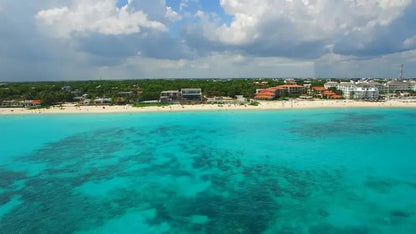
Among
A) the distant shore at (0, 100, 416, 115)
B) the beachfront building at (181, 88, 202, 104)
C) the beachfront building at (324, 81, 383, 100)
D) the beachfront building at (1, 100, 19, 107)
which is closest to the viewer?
the distant shore at (0, 100, 416, 115)

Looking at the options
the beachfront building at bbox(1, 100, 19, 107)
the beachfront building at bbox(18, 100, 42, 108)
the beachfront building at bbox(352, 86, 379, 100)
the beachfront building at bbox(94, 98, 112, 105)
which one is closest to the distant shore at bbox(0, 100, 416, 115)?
the beachfront building at bbox(18, 100, 42, 108)

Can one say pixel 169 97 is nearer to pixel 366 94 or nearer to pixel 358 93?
pixel 358 93

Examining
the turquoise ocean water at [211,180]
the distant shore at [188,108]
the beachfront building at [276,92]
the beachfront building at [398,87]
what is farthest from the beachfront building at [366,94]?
the turquoise ocean water at [211,180]

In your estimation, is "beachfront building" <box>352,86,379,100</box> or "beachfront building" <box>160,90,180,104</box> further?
"beachfront building" <box>352,86,379,100</box>

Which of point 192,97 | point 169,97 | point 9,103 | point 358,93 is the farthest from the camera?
point 358,93

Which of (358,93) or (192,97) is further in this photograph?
(358,93)

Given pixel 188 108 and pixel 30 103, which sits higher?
pixel 30 103

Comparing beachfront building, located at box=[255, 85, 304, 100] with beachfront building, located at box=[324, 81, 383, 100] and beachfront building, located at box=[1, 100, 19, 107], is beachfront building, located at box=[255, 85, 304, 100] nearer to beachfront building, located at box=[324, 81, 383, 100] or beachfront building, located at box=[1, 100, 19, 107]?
beachfront building, located at box=[324, 81, 383, 100]

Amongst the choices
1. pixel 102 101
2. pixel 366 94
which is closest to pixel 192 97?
pixel 102 101

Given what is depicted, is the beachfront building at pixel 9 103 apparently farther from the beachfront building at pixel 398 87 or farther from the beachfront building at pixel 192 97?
the beachfront building at pixel 398 87
